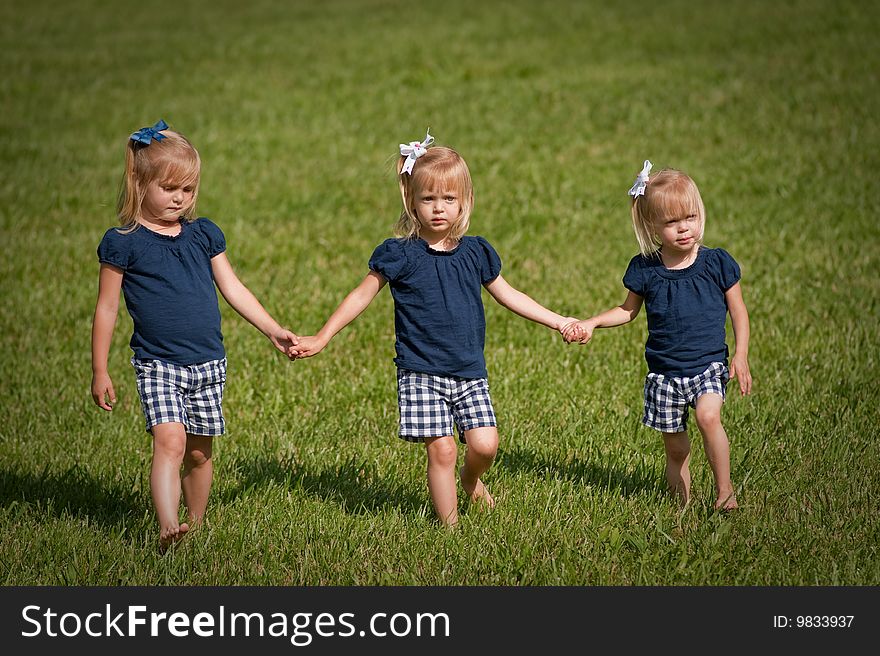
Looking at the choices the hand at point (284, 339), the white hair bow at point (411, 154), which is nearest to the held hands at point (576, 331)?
the white hair bow at point (411, 154)

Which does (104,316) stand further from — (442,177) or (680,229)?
(680,229)

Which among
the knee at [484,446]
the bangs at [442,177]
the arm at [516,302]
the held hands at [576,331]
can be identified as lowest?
the knee at [484,446]

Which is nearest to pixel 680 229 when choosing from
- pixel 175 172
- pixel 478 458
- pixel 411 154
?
pixel 411 154

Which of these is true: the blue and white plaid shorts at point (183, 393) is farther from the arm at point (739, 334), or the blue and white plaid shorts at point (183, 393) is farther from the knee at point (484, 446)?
the arm at point (739, 334)

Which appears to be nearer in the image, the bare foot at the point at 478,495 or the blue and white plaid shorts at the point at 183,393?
the blue and white plaid shorts at the point at 183,393

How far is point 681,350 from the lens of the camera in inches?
215

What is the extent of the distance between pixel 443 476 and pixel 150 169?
1.96 meters

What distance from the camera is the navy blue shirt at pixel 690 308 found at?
544 cm

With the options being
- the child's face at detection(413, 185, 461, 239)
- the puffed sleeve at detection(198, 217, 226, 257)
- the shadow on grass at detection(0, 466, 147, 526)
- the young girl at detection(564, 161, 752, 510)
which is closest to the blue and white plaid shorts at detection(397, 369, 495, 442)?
the young girl at detection(564, 161, 752, 510)

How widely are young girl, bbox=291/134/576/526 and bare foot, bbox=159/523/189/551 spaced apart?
3.29ft

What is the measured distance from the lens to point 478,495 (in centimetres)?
562

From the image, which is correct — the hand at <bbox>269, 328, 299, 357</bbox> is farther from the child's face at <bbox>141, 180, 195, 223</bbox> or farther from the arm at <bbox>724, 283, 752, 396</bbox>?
the arm at <bbox>724, 283, 752, 396</bbox>

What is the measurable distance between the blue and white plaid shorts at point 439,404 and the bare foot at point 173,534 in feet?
3.53

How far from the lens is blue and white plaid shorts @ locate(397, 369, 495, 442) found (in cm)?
529
